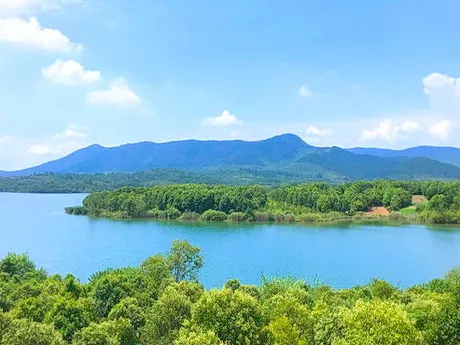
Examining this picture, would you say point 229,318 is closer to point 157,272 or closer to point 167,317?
point 167,317

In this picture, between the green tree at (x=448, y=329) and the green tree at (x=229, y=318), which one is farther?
the green tree at (x=229, y=318)

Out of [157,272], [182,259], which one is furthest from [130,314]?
[182,259]

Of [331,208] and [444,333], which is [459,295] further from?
[331,208]

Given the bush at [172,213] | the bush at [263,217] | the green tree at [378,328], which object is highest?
the green tree at [378,328]

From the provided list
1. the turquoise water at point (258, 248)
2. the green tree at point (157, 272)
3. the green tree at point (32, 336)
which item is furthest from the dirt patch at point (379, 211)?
the green tree at point (32, 336)

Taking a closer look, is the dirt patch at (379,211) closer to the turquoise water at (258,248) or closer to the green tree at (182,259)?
the turquoise water at (258,248)

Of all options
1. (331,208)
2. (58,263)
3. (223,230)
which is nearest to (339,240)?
(223,230)

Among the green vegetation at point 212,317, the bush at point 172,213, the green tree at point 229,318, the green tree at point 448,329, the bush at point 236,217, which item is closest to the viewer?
the green vegetation at point 212,317

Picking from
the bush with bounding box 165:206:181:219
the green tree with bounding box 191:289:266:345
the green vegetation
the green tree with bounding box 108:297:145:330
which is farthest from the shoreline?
the green tree with bounding box 191:289:266:345
